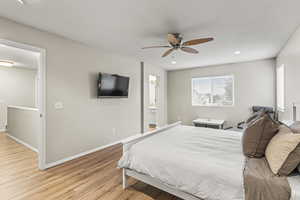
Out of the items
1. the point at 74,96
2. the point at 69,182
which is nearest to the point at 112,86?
the point at 74,96

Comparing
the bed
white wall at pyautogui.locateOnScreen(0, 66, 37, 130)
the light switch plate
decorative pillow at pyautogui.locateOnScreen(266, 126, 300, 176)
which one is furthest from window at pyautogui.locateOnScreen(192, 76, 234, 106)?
white wall at pyautogui.locateOnScreen(0, 66, 37, 130)

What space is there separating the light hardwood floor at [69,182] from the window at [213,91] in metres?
4.05

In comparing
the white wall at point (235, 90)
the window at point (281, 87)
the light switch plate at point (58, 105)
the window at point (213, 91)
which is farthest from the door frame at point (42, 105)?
the window at point (281, 87)

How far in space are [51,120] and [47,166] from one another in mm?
831

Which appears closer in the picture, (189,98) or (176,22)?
(176,22)

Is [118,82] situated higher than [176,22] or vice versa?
[176,22]

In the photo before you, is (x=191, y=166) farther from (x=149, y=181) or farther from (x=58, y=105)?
(x=58, y=105)

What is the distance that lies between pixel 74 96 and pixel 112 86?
37.1 inches

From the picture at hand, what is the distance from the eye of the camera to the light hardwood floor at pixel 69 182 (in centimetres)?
189

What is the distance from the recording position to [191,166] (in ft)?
4.81

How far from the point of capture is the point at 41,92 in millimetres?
2545

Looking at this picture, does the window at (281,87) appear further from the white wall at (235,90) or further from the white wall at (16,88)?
the white wall at (16,88)

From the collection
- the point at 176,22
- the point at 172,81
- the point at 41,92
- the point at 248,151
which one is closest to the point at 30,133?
the point at 41,92

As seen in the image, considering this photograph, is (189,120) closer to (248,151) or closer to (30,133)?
(248,151)
